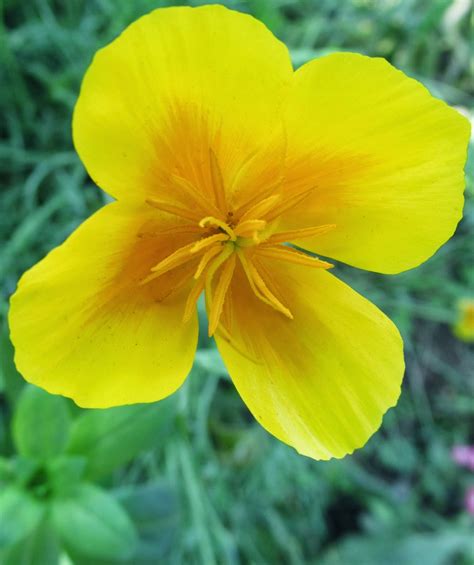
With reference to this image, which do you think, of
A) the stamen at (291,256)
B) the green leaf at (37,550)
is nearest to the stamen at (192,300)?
the stamen at (291,256)

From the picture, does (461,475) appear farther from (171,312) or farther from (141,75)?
(141,75)

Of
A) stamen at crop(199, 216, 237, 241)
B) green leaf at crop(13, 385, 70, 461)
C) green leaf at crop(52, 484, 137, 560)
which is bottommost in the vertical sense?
green leaf at crop(52, 484, 137, 560)

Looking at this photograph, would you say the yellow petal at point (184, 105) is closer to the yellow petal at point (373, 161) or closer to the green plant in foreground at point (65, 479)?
the yellow petal at point (373, 161)

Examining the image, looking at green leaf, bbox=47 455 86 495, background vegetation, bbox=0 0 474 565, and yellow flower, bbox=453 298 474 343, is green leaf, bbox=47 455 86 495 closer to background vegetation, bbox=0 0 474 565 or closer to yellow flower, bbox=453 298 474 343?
background vegetation, bbox=0 0 474 565

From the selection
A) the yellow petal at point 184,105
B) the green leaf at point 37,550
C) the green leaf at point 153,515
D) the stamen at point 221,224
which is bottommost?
the green leaf at point 153,515

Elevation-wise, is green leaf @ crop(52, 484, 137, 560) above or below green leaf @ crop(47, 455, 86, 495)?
below

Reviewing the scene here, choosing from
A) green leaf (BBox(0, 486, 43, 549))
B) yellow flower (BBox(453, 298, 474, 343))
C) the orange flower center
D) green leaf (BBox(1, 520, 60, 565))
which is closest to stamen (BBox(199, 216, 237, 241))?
the orange flower center

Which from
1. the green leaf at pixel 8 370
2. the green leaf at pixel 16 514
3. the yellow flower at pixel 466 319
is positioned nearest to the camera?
the green leaf at pixel 16 514

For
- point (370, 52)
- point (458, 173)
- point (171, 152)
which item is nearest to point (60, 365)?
point (171, 152)
